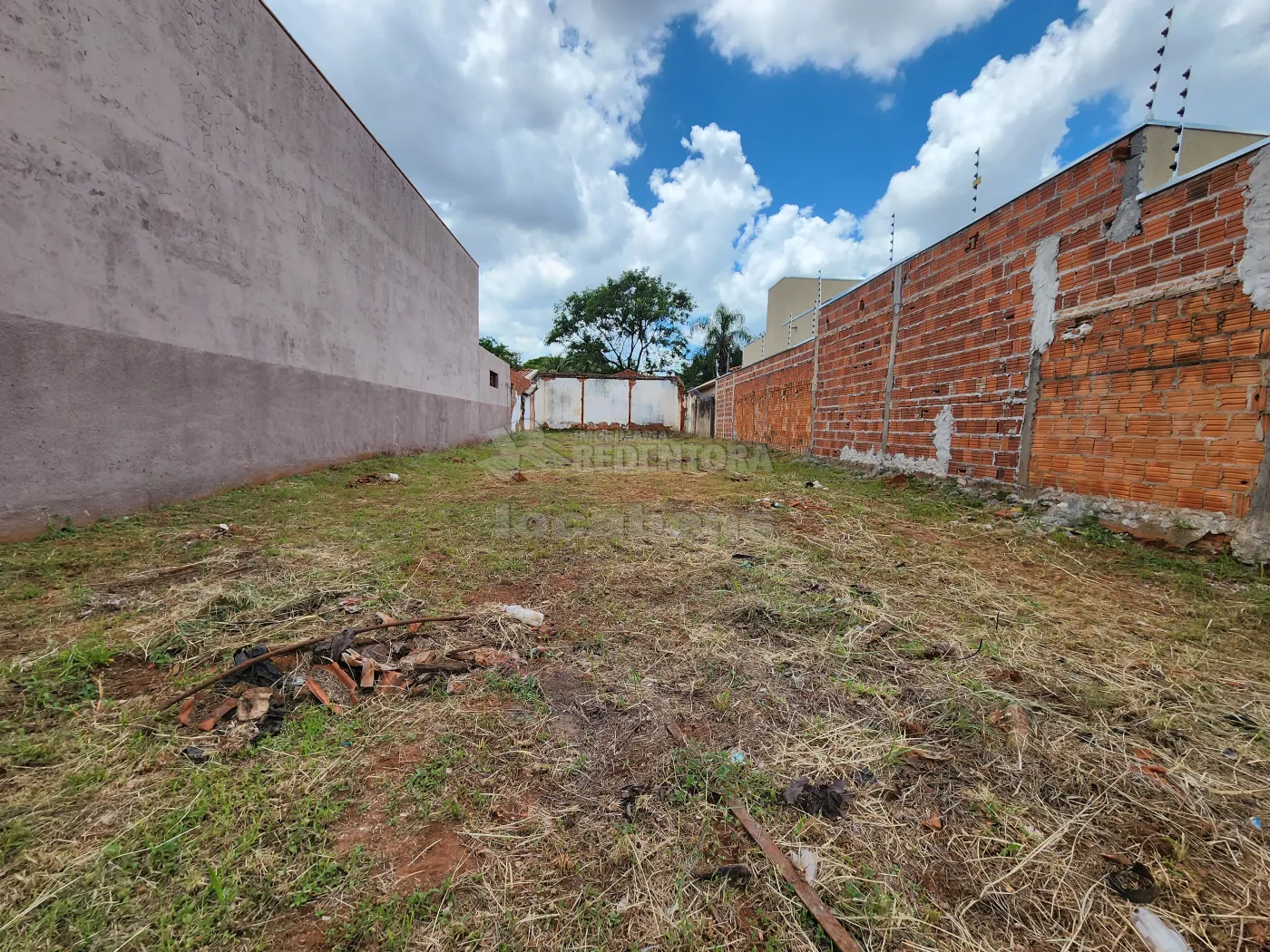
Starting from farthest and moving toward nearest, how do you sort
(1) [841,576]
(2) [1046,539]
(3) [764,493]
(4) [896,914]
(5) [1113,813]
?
→ (3) [764,493] → (2) [1046,539] → (1) [841,576] → (5) [1113,813] → (4) [896,914]

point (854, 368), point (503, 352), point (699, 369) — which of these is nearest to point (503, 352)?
point (503, 352)

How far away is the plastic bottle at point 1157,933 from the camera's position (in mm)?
890

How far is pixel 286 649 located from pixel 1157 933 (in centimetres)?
257

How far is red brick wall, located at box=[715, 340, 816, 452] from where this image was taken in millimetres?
8617

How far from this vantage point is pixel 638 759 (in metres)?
1.37

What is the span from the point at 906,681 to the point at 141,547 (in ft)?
14.1

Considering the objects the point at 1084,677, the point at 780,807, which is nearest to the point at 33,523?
the point at 780,807

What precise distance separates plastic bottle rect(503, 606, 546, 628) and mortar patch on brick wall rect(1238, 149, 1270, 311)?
4352mm

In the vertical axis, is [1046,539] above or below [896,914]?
above

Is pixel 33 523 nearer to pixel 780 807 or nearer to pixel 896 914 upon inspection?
pixel 780 807

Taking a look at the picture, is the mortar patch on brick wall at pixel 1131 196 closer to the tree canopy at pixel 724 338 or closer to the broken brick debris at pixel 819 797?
the broken brick debris at pixel 819 797

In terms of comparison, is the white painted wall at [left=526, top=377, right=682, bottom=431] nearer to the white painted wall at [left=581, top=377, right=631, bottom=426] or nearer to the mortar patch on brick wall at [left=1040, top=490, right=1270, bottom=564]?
the white painted wall at [left=581, top=377, right=631, bottom=426]

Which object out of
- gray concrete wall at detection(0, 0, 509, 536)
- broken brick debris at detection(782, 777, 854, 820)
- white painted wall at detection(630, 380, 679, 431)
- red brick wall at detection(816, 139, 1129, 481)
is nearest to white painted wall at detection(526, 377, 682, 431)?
white painted wall at detection(630, 380, 679, 431)

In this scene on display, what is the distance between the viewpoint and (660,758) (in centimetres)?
137
